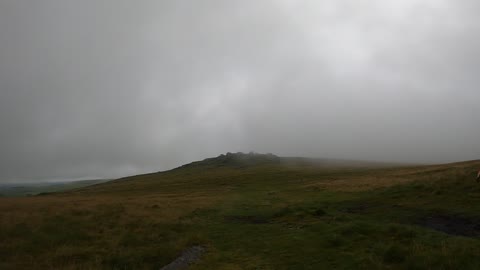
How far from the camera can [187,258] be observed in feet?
51.8

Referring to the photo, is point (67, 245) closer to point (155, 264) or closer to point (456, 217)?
point (155, 264)

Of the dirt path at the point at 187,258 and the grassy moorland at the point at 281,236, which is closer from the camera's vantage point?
the grassy moorland at the point at 281,236

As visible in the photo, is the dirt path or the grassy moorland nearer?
the grassy moorland

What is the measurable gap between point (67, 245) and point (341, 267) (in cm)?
1454

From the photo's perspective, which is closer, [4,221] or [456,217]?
[456,217]

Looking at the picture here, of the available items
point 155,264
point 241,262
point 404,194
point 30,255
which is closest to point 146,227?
point 30,255

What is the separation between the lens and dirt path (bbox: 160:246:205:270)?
572 inches

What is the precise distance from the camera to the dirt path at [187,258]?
572 inches

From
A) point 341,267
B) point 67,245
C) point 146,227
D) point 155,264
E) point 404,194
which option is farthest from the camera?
point 404,194

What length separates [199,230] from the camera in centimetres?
2356

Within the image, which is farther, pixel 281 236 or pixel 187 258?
pixel 281 236

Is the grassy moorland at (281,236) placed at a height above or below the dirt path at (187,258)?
above

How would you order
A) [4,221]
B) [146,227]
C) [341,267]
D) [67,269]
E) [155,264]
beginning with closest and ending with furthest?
1. [341,267]
2. [67,269]
3. [155,264]
4. [146,227]
5. [4,221]

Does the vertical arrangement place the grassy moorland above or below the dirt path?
above
